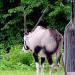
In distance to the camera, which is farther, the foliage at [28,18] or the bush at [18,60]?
the foliage at [28,18]

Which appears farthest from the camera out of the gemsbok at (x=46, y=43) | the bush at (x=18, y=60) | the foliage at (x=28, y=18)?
the foliage at (x=28, y=18)

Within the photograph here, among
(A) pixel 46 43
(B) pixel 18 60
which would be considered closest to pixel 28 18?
(B) pixel 18 60

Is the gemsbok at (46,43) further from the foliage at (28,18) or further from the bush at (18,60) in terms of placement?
the foliage at (28,18)

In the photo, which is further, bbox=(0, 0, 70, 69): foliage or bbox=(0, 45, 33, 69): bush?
bbox=(0, 0, 70, 69): foliage

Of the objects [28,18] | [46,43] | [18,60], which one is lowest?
[18,60]

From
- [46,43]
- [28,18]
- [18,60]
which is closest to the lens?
[46,43]

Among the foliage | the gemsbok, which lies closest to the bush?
the foliage

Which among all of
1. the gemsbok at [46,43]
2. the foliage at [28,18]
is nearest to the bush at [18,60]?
the foliage at [28,18]

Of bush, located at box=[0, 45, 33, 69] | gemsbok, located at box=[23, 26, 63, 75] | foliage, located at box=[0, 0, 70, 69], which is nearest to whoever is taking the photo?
gemsbok, located at box=[23, 26, 63, 75]

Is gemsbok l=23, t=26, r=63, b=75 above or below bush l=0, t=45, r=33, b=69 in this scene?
above

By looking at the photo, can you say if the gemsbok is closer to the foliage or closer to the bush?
the bush

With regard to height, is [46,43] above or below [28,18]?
above

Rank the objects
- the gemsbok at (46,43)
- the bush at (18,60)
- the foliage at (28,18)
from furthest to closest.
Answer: the foliage at (28,18) < the bush at (18,60) < the gemsbok at (46,43)

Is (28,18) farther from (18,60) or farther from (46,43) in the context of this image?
(46,43)
